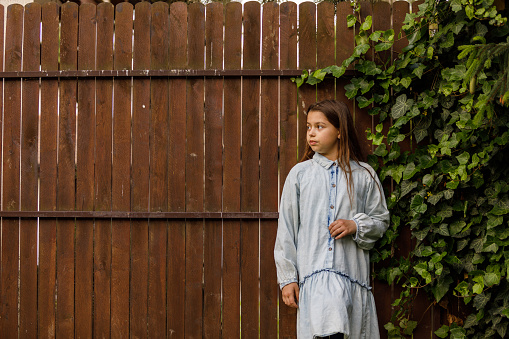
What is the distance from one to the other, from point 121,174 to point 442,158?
1955 millimetres

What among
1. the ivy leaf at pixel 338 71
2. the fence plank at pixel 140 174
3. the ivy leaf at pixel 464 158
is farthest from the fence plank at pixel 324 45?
the fence plank at pixel 140 174

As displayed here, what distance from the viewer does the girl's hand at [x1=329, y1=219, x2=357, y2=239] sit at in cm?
261

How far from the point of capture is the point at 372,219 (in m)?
2.73

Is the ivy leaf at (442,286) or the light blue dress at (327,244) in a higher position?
the light blue dress at (327,244)

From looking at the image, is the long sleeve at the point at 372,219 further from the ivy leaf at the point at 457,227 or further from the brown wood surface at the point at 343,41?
the brown wood surface at the point at 343,41

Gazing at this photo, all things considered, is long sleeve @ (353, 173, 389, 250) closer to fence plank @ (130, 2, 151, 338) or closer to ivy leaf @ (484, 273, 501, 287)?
ivy leaf @ (484, 273, 501, 287)

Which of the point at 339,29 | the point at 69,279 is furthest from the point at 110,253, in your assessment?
Answer: the point at 339,29

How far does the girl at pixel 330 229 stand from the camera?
2609 mm

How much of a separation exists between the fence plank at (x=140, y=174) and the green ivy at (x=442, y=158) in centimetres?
102

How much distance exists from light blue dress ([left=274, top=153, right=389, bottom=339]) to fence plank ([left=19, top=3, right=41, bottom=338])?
5.30 feet

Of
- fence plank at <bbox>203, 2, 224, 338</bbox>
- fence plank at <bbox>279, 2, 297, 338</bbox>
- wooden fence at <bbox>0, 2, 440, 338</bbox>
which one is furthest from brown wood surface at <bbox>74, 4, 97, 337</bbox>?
fence plank at <bbox>279, 2, 297, 338</bbox>

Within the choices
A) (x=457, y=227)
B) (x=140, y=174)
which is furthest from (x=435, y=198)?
(x=140, y=174)

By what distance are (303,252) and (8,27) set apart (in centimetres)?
238

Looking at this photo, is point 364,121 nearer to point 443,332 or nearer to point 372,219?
point 372,219
